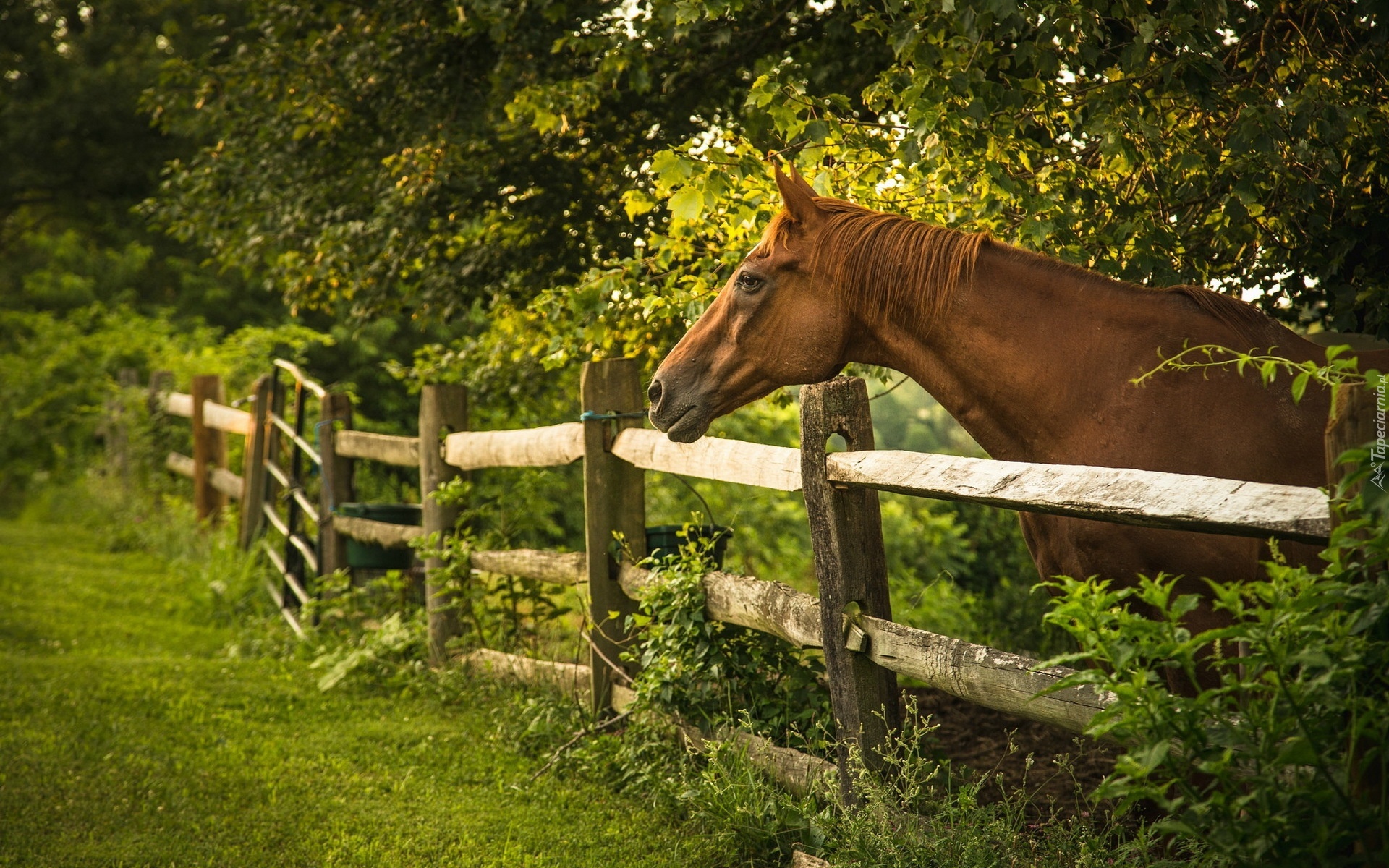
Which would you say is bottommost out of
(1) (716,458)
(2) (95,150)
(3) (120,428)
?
(3) (120,428)

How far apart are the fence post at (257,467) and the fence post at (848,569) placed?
5.99 metres

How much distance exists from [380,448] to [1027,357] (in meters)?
4.32

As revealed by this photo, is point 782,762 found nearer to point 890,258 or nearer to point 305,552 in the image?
point 890,258

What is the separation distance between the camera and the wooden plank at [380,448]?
5.91 m

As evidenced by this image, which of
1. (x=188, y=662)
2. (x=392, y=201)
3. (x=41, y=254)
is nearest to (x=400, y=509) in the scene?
(x=188, y=662)

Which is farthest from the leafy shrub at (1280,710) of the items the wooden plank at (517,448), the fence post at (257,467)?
the fence post at (257,467)

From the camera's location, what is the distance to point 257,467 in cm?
795

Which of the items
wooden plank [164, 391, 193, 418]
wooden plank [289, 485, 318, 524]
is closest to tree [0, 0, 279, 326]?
wooden plank [164, 391, 193, 418]

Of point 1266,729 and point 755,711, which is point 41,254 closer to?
point 755,711

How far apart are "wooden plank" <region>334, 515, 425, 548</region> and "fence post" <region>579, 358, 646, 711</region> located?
5.06 feet

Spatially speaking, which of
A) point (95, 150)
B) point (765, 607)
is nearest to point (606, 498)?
point (765, 607)

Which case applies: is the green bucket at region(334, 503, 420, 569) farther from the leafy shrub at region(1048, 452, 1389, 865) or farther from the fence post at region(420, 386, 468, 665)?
the leafy shrub at region(1048, 452, 1389, 865)

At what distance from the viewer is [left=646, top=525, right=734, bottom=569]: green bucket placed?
4035 millimetres

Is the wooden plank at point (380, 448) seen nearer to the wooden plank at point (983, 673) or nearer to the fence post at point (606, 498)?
the fence post at point (606, 498)
